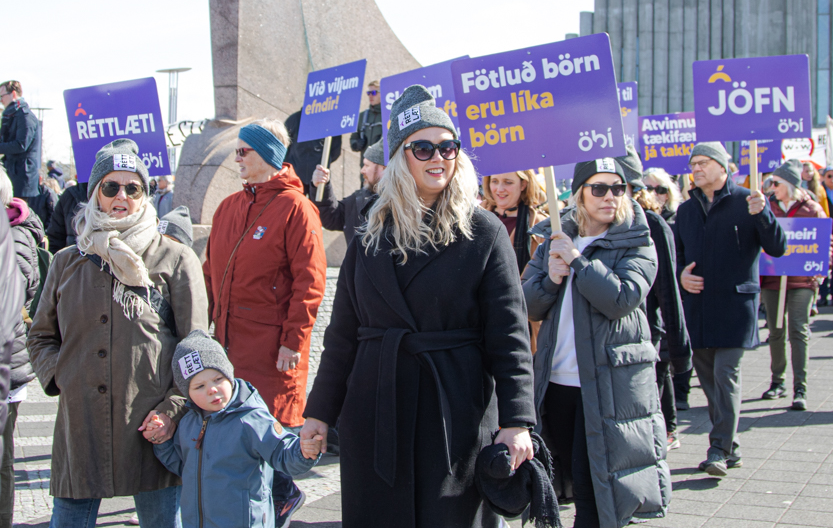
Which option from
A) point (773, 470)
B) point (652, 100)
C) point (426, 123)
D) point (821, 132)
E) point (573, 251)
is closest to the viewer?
point (426, 123)

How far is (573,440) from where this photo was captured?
362 centimetres

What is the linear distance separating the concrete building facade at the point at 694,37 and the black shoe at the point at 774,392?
102ft

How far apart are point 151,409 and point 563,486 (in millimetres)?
1865

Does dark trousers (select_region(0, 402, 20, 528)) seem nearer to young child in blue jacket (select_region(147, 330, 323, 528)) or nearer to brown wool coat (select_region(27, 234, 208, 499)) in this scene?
brown wool coat (select_region(27, 234, 208, 499))

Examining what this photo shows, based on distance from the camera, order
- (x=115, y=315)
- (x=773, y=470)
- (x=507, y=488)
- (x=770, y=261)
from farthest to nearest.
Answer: (x=770, y=261) → (x=773, y=470) → (x=115, y=315) → (x=507, y=488)

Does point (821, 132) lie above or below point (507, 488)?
above

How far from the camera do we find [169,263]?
3.48m

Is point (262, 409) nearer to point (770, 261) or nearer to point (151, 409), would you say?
point (151, 409)

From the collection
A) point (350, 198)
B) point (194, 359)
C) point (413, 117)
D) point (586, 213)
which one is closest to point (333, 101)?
point (350, 198)

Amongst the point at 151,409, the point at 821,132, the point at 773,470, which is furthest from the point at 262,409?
the point at 821,132

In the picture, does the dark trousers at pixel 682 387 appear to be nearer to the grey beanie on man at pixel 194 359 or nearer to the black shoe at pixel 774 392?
the black shoe at pixel 774 392

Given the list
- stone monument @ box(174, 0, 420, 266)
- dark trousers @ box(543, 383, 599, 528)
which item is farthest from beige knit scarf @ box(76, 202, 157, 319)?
stone monument @ box(174, 0, 420, 266)

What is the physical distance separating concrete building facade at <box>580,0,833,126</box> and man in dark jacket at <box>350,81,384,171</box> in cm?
2971

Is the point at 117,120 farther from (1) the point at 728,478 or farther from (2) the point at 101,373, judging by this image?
(1) the point at 728,478
